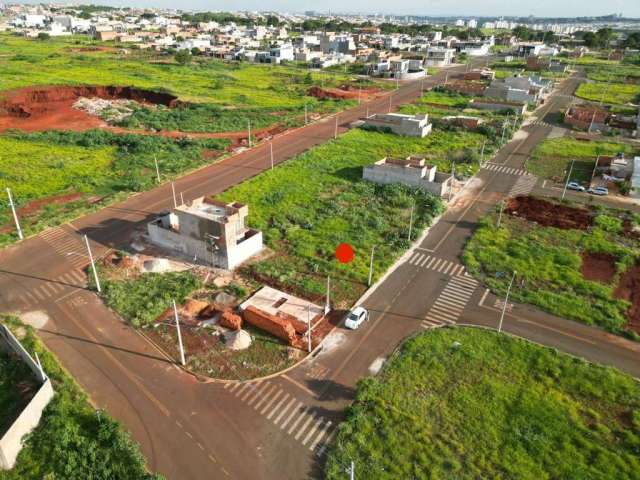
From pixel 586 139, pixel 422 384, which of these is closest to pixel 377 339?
pixel 422 384

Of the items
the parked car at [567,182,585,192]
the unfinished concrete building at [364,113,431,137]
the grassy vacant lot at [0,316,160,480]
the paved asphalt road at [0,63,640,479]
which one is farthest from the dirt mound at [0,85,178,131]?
A: the parked car at [567,182,585,192]

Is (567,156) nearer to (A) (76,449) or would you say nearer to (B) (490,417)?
(B) (490,417)

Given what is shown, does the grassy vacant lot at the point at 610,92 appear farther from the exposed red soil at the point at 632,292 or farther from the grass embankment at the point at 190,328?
the grass embankment at the point at 190,328

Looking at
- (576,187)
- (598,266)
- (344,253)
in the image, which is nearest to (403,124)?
(576,187)

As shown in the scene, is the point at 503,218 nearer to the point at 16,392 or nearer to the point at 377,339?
the point at 377,339

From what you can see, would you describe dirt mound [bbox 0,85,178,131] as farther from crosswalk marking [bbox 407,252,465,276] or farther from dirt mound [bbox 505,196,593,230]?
dirt mound [bbox 505,196,593,230]
